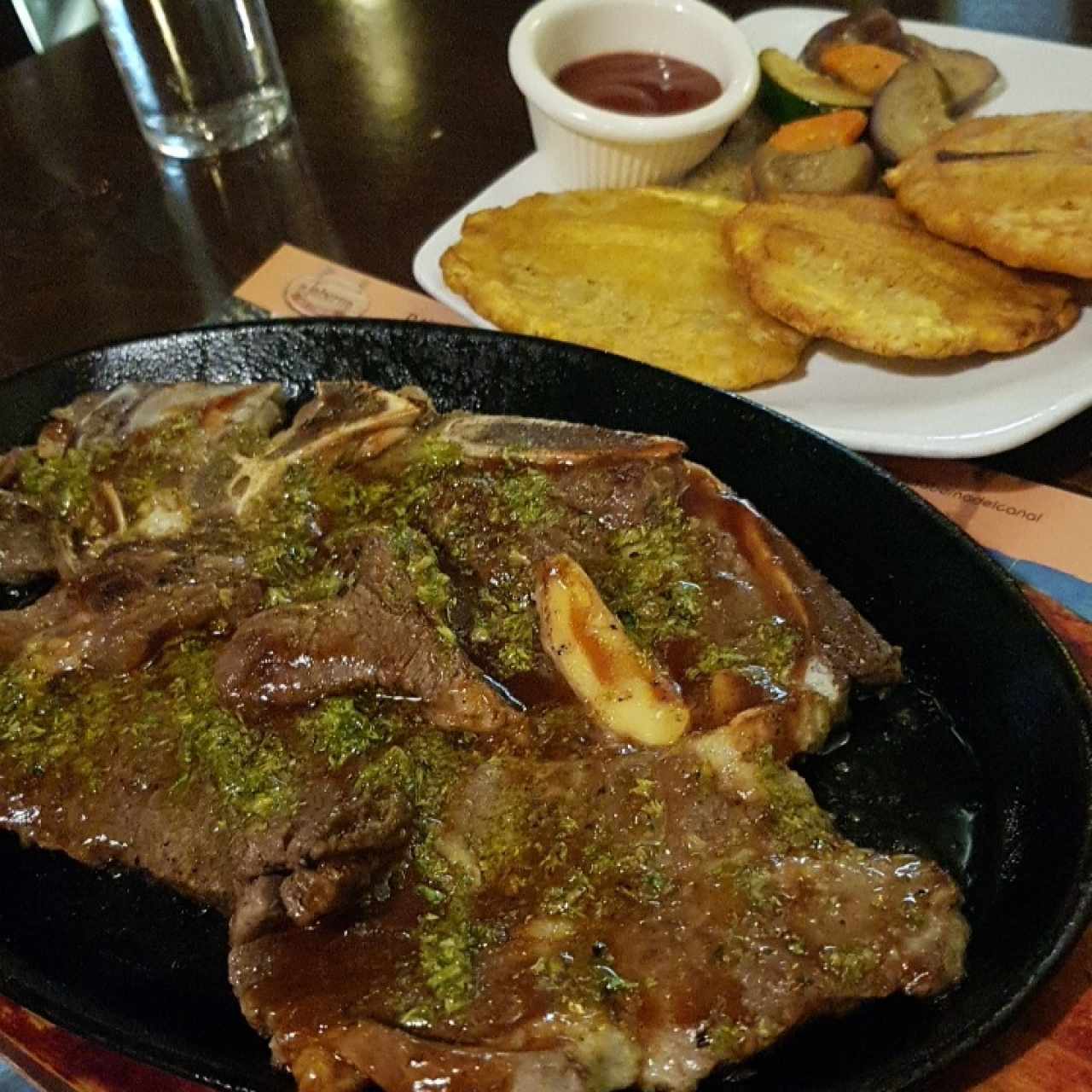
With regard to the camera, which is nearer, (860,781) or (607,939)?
(607,939)

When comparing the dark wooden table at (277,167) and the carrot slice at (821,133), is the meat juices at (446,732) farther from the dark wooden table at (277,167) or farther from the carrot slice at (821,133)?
the carrot slice at (821,133)

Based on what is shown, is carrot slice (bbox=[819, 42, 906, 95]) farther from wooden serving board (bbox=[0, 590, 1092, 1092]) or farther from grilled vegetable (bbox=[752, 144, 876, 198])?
wooden serving board (bbox=[0, 590, 1092, 1092])

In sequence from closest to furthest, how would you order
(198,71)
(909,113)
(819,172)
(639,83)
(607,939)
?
(607,939)
(819,172)
(909,113)
(639,83)
(198,71)

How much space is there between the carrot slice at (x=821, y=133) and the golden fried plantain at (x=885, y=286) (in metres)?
0.40

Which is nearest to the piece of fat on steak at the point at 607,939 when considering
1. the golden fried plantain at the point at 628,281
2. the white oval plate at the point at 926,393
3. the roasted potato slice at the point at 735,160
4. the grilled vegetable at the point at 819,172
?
the white oval plate at the point at 926,393

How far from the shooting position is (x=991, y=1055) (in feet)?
5.10

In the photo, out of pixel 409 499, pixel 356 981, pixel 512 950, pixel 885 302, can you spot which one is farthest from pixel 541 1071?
pixel 885 302

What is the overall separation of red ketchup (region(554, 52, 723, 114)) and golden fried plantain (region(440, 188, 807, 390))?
0.93 ft

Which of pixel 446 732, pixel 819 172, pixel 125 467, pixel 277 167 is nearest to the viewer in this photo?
pixel 446 732

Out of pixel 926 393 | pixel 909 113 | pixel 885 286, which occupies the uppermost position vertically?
pixel 909 113

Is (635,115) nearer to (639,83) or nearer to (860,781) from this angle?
(639,83)

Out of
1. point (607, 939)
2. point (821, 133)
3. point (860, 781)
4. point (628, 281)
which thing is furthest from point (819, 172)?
point (607, 939)

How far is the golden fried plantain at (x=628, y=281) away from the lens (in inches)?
98.6

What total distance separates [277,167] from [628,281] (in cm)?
173
